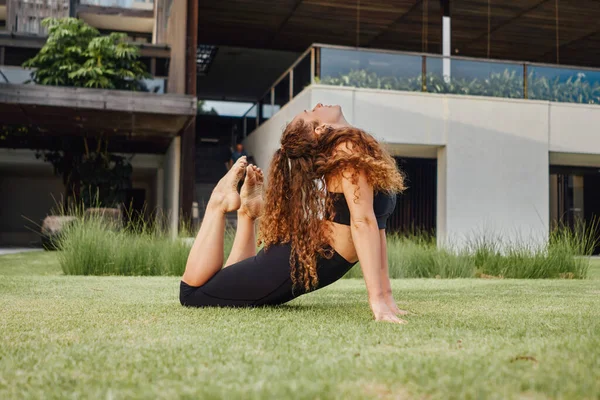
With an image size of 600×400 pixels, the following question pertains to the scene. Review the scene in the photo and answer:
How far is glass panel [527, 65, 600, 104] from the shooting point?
1168 cm

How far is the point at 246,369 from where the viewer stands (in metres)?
1.64

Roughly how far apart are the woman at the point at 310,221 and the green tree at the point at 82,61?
9888 millimetres

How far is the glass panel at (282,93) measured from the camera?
495 inches

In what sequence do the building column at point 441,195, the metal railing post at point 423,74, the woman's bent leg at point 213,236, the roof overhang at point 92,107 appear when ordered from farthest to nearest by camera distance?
the building column at point 441,195, the metal railing post at point 423,74, the roof overhang at point 92,107, the woman's bent leg at point 213,236

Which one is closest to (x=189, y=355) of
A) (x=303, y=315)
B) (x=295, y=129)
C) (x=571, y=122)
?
(x=303, y=315)

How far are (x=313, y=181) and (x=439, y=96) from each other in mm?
9062

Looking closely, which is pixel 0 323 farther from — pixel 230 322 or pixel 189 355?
pixel 189 355

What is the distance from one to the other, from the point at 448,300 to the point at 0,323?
88.7 inches

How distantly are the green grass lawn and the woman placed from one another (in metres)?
0.14

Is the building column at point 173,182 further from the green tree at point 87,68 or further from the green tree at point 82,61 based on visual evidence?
the green tree at point 82,61

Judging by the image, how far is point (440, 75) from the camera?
37.1 ft

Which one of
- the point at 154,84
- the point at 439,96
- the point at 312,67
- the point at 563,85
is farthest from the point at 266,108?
the point at 563,85

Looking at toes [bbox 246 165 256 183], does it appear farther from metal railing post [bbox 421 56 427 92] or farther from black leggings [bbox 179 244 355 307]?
metal railing post [bbox 421 56 427 92]

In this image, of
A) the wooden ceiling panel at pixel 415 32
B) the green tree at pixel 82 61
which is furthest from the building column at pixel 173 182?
the wooden ceiling panel at pixel 415 32
